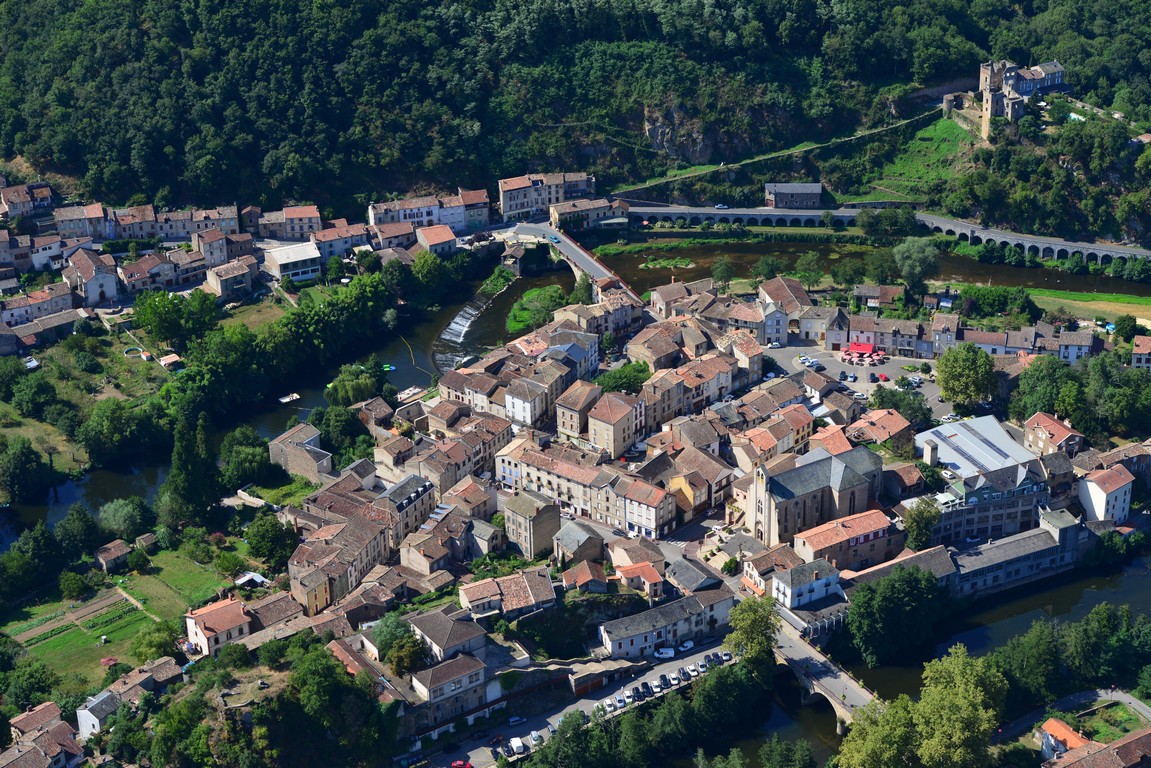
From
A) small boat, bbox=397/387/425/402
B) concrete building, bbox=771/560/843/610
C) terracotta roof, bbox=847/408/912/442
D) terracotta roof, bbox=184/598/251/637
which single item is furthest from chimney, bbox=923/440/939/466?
terracotta roof, bbox=184/598/251/637

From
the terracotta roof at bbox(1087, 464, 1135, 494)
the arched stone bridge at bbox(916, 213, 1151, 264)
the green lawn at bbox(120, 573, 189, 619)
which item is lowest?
the green lawn at bbox(120, 573, 189, 619)

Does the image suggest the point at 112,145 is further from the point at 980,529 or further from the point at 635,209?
the point at 980,529

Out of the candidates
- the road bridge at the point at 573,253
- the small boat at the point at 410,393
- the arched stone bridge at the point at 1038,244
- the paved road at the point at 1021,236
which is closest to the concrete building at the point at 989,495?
the road bridge at the point at 573,253

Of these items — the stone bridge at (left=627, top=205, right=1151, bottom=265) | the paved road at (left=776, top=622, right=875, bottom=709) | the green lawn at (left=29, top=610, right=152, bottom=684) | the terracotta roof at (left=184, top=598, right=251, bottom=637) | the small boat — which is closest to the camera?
the paved road at (left=776, top=622, right=875, bottom=709)

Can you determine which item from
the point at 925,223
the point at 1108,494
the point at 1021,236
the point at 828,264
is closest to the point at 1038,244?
the point at 1021,236

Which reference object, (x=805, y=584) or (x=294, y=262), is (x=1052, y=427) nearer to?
(x=805, y=584)

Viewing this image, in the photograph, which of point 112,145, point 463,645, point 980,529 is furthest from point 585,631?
point 112,145

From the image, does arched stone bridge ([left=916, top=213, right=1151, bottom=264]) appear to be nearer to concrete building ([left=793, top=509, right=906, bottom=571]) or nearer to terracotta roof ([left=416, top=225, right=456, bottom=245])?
terracotta roof ([left=416, top=225, right=456, bottom=245])
